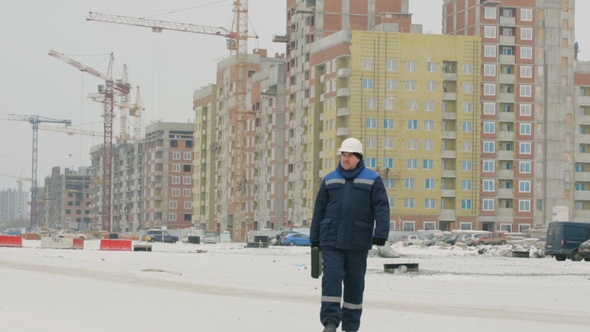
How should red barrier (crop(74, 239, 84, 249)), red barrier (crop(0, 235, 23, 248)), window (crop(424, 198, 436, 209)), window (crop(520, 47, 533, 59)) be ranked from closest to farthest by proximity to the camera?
red barrier (crop(0, 235, 23, 248))
red barrier (crop(74, 239, 84, 249))
window (crop(424, 198, 436, 209))
window (crop(520, 47, 533, 59))

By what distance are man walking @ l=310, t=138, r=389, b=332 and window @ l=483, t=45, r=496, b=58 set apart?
136185mm

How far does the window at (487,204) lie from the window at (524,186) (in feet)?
14.5

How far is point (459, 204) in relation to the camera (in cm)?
14662

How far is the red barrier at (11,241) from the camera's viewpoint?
217 ft

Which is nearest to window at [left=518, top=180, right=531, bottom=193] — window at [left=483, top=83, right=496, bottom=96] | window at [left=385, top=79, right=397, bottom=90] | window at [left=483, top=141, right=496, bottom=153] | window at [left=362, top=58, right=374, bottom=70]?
window at [left=483, top=141, right=496, bottom=153]

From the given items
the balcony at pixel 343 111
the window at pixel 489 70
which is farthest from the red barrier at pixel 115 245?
the window at pixel 489 70

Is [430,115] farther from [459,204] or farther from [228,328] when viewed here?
[228,328]

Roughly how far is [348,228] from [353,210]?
0.21 metres

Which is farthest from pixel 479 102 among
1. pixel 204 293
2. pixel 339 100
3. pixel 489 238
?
pixel 204 293

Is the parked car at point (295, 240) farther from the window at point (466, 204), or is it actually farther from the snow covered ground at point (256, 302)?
the snow covered ground at point (256, 302)

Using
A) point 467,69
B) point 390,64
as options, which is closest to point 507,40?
point 467,69

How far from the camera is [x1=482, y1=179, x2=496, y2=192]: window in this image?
148875mm

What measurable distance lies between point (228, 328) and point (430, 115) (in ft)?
435

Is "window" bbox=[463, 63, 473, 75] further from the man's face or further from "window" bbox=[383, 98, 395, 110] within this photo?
the man's face
